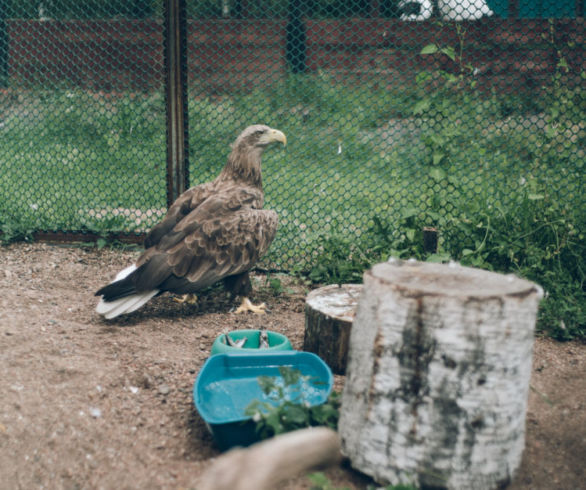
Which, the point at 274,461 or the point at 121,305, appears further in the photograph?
the point at 121,305

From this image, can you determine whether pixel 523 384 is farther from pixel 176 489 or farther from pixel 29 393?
pixel 29 393

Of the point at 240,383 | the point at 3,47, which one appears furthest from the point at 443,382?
the point at 3,47

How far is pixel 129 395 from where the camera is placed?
2643mm

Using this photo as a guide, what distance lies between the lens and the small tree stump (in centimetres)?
289

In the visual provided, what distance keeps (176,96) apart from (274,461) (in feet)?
10.8

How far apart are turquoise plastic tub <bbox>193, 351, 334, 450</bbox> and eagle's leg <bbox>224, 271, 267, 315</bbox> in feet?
3.96

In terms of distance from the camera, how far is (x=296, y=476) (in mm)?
1976

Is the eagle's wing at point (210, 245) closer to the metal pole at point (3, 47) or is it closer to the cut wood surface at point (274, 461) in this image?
the cut wood surface at point (274, 461)

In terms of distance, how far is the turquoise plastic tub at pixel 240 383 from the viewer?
2.21 metres

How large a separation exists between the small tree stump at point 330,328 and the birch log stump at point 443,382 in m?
0.90

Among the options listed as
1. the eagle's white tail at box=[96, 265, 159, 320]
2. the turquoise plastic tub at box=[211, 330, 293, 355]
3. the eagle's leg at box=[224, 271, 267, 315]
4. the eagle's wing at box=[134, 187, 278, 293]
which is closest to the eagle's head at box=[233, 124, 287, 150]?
the eagle's wing at box=[134, 187, 278, 293]

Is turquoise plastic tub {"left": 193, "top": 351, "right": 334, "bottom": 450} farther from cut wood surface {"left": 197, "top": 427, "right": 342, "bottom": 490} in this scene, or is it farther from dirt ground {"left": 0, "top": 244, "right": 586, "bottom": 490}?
cut wood surface {"left": 197, "top": 427, "right": 342, "bottom": 490}

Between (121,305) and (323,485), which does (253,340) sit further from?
(323,485)

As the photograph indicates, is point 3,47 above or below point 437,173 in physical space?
above
